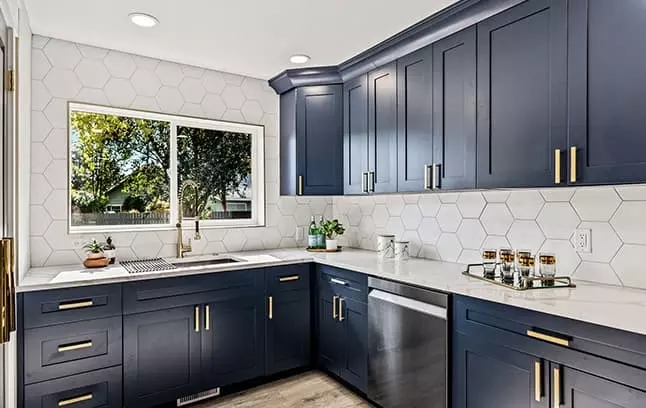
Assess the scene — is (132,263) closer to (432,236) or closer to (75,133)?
(75,133)

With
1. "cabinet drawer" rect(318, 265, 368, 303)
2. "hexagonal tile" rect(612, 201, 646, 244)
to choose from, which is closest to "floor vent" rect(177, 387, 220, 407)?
"cabinet drawer" rect(318, 265, 368, 303)

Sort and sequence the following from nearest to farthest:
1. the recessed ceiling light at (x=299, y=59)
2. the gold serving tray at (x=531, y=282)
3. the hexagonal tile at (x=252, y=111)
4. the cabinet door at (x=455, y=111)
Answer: the gold serving tray at (x=531, y=282) < the cabinet door at (x=455, y=111) < the recessed ceiling light at (x=299, y=59) < the hexagonal tile at (x=252, y=111)

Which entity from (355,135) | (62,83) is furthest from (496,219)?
(62,83)

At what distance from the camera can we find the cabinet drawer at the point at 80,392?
7.13 feet

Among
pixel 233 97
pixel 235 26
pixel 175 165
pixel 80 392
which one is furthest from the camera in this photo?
pixel 233 97

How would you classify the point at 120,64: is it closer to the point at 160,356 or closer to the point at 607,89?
the point at 160,356

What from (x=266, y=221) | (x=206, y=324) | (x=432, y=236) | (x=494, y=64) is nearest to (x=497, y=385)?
(x=432, y=236)

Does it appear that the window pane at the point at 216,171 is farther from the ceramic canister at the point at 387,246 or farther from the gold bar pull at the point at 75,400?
the gold bar pull at the point at 75,400

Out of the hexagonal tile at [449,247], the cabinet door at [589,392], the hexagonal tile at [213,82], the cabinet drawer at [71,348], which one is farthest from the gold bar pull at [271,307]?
the cabinet door at [589,392]

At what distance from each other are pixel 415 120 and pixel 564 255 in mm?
1142

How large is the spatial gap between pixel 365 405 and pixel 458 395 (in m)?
0.85

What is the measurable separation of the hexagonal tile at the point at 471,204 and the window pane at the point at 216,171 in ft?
6.00

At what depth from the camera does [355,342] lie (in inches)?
107

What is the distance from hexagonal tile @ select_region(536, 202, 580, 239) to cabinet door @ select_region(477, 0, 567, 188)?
1.39 ft
